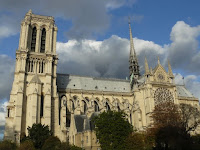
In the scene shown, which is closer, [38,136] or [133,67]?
[38,136]

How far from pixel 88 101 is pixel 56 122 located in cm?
1182

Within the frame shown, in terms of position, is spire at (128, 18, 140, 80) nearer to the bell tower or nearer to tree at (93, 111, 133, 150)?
the bell tower

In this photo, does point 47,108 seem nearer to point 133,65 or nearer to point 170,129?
point 170,129

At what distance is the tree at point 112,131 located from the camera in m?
36.0

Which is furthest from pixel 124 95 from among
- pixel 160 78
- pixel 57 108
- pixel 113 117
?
pixel 113 117

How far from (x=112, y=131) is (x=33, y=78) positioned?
2432cm

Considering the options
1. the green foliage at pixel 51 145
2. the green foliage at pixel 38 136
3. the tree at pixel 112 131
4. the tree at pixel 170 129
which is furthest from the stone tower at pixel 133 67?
the green foliage at pixel 51 145

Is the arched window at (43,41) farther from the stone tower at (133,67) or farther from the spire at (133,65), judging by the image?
the spire at (133,65)

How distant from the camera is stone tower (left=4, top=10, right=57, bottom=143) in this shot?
47.6m

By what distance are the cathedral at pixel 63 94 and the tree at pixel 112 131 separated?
5.64m

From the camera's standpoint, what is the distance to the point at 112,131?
36500 millimetres

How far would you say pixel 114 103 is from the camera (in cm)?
5875

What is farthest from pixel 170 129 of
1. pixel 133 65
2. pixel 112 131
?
pixel 133 65

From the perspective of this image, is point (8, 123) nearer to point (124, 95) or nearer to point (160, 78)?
point (124, 95)
